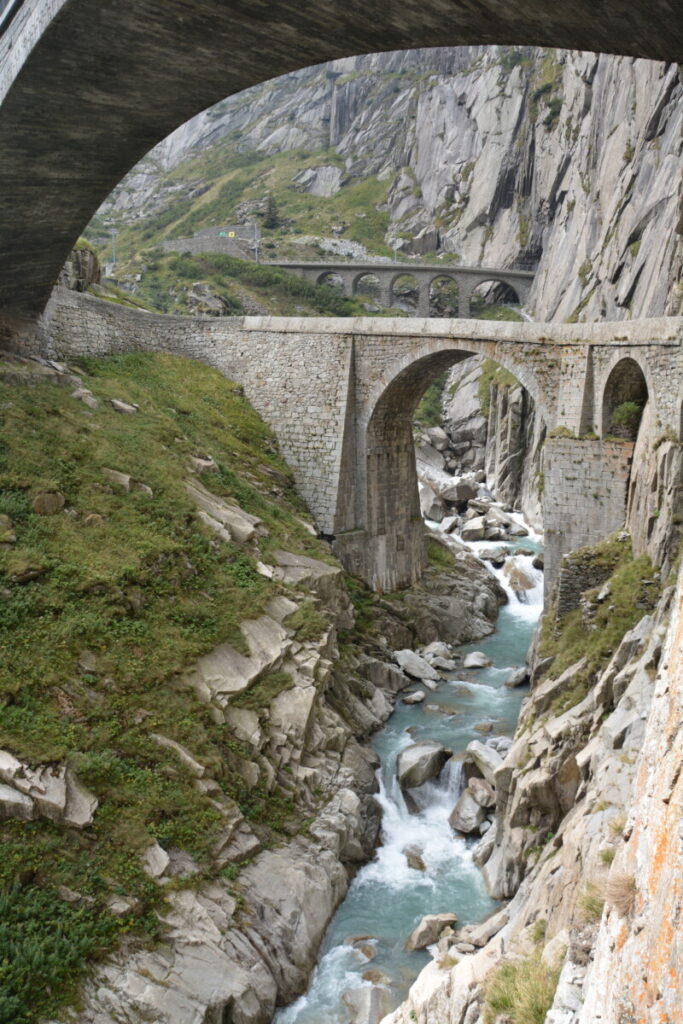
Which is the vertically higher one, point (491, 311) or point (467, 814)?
point (491, 311)

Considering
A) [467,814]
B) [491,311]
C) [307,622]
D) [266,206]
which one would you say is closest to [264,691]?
[307,622]

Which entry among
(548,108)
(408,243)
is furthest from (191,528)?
(408,243)

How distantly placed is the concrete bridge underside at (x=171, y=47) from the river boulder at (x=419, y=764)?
36.9 ft

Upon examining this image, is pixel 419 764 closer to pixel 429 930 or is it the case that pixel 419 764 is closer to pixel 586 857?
pixel 429 930

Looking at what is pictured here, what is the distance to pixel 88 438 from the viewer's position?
16438 mm

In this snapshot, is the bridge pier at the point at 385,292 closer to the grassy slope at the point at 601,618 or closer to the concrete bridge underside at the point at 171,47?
A: the grassy slope at the point at 601,618

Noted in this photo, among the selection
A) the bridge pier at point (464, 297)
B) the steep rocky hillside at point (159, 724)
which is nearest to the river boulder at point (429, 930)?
the steep rocky hillside at point (159, 724)

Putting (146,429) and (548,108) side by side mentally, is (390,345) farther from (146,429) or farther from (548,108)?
(548,108)

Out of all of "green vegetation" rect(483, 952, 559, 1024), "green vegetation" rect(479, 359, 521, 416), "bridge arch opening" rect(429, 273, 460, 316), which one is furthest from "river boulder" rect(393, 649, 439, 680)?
"bridge arch opening" rect(429, 273, 460, 316)

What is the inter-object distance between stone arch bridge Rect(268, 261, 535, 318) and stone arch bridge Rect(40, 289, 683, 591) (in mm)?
40170

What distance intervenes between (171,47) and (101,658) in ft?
26.6

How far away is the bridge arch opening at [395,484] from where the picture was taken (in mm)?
22609

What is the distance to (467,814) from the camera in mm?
13508

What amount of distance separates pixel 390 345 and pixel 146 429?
24.5ft
